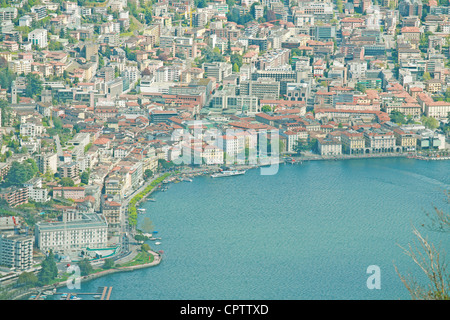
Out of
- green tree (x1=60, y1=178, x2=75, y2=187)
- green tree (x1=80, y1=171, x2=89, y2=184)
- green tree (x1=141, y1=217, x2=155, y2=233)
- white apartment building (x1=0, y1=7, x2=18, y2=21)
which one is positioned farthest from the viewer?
white apartment building (x1=0, y1=7, x2=18, y2=21)

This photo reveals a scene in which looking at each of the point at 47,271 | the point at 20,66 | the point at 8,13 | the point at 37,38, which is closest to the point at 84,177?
the point at 47,271

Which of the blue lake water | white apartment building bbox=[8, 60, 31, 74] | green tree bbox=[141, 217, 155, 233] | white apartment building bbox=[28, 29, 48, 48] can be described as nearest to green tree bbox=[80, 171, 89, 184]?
the blue lake water

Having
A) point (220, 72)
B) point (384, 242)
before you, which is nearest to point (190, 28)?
point (220, 72)

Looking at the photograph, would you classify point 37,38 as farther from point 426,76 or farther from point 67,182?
point 426,76

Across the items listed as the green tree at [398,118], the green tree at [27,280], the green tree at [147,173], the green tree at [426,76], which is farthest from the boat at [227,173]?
the green tree at [426,76]

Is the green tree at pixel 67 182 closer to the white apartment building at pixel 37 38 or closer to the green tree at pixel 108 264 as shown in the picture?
the green tree at pixel 108 264

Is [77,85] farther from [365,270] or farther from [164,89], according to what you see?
[365,270]

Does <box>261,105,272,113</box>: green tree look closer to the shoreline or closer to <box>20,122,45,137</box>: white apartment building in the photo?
the shoreline
